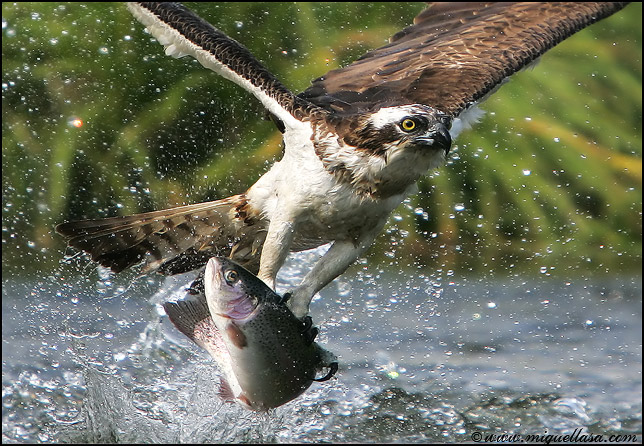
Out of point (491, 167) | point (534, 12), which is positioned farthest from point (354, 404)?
point (491, 167)

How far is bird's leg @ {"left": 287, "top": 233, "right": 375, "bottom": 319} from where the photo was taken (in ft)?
15.5

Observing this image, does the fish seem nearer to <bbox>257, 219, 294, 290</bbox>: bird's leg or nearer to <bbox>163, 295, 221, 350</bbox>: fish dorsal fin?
<bbox>163, 295, 221, 350</bbox>: fish dorsal fin

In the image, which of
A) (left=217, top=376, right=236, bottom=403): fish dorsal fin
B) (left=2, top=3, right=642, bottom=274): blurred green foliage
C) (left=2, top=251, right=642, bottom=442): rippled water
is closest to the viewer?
(left=217, top=376, right=236, bottom=403): fish dorsal fin

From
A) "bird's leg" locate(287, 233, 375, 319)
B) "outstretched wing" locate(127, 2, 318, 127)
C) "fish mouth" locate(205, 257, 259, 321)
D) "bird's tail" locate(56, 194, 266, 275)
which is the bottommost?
"bird's tail" locate(56, 194, 266, 275)

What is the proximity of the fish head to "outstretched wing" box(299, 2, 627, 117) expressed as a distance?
127 centimetres

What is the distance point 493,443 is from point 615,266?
3.64 meters

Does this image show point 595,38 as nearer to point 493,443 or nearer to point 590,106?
point 590,106

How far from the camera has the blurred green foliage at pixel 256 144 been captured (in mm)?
7965

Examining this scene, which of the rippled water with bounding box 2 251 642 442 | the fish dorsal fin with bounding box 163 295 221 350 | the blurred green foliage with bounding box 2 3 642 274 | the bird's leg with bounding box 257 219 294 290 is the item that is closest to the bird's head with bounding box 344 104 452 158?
the bird's leg with bounding box 257 219 294 290

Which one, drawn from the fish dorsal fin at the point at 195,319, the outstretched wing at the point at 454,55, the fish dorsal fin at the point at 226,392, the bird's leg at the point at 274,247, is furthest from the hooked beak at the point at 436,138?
the fish dorsal fin at the point at 226,392

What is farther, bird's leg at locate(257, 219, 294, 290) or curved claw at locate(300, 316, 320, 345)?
bird's leg at locate(257, 219, 294, 290)

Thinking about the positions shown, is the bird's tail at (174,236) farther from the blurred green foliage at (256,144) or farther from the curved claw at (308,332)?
the blurred green foliage at (256,144)

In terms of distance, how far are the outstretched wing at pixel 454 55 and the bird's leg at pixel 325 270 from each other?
67 centimetres

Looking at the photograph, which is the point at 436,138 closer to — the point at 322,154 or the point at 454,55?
the point at 322,154
